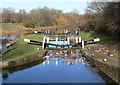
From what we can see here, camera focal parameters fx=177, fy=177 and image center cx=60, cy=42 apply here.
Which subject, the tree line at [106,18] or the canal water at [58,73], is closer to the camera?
the canal water at [58,73]

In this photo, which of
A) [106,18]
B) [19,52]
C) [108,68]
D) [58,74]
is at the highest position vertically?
[106,18]

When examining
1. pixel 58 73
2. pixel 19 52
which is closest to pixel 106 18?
pixel 19 52

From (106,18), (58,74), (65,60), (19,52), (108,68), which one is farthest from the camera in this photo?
(106,18)

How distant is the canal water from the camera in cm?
1290

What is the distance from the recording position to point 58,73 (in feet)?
47.5

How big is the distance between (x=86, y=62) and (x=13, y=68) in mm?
7131

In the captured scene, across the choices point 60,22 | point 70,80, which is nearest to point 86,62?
point 70,80

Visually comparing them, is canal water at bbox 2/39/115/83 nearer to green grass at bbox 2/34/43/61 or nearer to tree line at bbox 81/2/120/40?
green grass at bbox 2/34/43/61

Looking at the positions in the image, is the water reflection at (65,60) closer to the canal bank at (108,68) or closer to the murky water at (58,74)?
the murky water at (58,74)

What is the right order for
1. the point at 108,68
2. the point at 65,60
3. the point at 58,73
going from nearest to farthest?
the point at 108,68
the point at 58,73
the point at 65,60

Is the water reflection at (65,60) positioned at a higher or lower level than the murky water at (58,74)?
higher

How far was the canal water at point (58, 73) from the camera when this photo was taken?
12.9 metres

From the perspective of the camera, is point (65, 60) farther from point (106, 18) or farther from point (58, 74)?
point (106, 18)

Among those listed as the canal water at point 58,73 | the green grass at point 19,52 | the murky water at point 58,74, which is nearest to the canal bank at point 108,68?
the canal water at point 58,73
